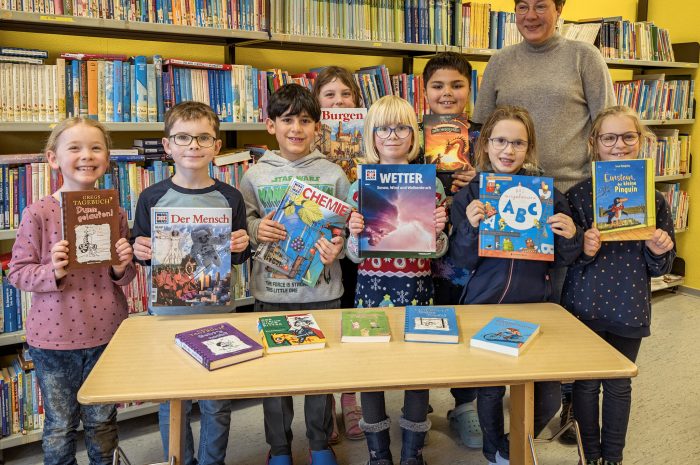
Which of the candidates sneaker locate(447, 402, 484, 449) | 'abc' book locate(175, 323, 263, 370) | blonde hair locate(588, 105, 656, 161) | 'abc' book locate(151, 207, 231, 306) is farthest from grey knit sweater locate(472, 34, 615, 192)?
'abc' book locate(175, 323, 263, 370)

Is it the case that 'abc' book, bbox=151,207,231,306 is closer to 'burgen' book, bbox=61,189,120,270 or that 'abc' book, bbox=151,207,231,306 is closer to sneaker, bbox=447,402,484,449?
'burgen' book, bbox=61,189,120,270

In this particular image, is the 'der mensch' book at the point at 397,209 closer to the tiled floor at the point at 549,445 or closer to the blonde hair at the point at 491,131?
the blonde hair at the point at 491,131

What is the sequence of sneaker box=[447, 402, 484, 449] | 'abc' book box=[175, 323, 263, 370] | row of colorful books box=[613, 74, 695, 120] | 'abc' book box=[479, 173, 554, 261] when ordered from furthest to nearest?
row of colorful books box=[613, 74, 695, 120], sneaker box=[447, 402, 484, 449], 'abc' book box=[479, 173, 554, 261], 'abc' book box=[175, 323, 263, 370]

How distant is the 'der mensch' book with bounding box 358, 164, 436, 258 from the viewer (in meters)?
2.15

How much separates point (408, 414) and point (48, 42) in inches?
99.4

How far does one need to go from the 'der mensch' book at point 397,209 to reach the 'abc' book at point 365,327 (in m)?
0.25

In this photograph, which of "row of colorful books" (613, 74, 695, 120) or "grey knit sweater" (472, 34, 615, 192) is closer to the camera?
"grey knit sweater" (472, 34, 615, 192)

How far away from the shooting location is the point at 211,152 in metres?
2.26

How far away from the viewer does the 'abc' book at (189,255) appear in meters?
1.98

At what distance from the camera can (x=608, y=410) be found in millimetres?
2438

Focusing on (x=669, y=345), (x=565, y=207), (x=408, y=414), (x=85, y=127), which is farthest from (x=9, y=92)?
(x=669, y=345)

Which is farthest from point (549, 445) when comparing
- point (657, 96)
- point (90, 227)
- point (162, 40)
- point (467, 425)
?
point (657, 96)

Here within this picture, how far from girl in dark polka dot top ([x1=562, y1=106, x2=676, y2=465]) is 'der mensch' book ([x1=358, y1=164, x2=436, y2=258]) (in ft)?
2.09

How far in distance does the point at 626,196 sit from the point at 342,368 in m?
1.22
